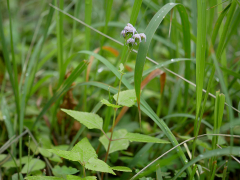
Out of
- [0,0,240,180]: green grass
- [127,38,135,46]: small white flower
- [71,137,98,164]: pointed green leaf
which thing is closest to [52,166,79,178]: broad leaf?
[0,0,240,180]: green grass

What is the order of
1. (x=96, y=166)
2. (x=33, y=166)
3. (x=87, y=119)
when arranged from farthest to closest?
1. (x=33, y=166)
2. (x=87, y=119)
3. (x=96, y=166)

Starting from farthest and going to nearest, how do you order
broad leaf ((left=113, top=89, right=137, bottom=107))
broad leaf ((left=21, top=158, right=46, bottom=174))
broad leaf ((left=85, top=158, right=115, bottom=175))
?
broad leaf ((left=21, top=158, right=46, bottom=174)) → broad leaf ((left=113, top=89, right=137, bottom=107)) → broad leaf ((left=85, top=158, right=115, bottom=175))

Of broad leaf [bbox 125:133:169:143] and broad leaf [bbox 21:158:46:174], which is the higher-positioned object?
broad leaf [bbox 125:133:169:143]

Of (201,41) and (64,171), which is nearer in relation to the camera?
(201,41)

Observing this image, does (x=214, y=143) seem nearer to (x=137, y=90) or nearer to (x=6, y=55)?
(x=137, y=90)

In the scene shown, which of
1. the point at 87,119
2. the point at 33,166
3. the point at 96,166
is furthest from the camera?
the point at 33,166

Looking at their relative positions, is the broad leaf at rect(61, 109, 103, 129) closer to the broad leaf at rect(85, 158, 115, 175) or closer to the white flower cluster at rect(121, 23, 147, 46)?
the broad leaf at rect(85, 158, 115, 175)

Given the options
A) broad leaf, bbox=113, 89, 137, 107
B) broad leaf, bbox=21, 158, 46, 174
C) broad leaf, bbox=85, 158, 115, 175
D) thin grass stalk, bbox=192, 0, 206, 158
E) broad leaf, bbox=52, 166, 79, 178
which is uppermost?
thin grass stalk, bbox=192, 0, 206, 158

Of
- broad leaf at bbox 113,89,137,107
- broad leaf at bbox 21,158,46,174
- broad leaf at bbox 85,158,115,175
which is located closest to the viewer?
broad leaf at bbox 85,158,115,175

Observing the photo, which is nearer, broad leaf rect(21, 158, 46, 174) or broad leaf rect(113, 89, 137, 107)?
broad leaf rect(113, 89, 137, 107)

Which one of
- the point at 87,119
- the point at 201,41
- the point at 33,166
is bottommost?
the point at 33,166

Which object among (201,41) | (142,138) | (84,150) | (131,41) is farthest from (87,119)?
(201,41)

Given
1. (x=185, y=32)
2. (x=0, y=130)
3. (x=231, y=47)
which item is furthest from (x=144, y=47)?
(x=231, y=47)

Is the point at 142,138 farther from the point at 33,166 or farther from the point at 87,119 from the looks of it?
the point at 33,166
